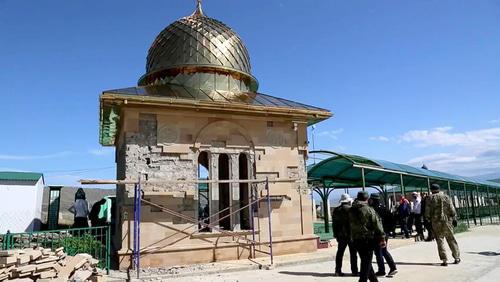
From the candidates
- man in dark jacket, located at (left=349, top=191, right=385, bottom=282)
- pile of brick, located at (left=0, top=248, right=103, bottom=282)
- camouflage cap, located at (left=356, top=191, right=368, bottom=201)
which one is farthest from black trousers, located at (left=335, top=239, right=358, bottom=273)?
pile of brick, located at (left=0, top=248, right=103, bottom=282)

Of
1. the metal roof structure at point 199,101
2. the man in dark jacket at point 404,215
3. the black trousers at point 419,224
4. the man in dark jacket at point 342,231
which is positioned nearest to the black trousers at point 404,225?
the man in dark jacket at point 404,215

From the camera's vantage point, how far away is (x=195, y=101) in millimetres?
9695

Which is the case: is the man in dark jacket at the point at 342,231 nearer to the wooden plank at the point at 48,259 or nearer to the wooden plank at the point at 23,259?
the wooden plank at the point at 48,259

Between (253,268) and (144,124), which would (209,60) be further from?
(253,268)

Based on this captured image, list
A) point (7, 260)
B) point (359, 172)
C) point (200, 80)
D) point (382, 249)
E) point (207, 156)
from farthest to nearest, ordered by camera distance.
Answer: point (359, 172), point (200, 80), point (207, 156), point (382, 249), point (7, 260)

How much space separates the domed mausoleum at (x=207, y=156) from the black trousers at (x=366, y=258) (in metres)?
3.49

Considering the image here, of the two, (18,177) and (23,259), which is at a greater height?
(18,177)

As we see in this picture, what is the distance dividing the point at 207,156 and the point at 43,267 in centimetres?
501

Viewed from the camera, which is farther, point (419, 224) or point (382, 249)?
point (419, 224)

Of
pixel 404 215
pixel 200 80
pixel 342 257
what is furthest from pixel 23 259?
pixel 404 215

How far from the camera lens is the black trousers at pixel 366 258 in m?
6.22

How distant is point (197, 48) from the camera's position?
12398mm

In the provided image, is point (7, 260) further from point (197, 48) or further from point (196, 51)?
point (197, 48)

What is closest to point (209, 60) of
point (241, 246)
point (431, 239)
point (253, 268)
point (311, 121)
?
point (311, 121)
